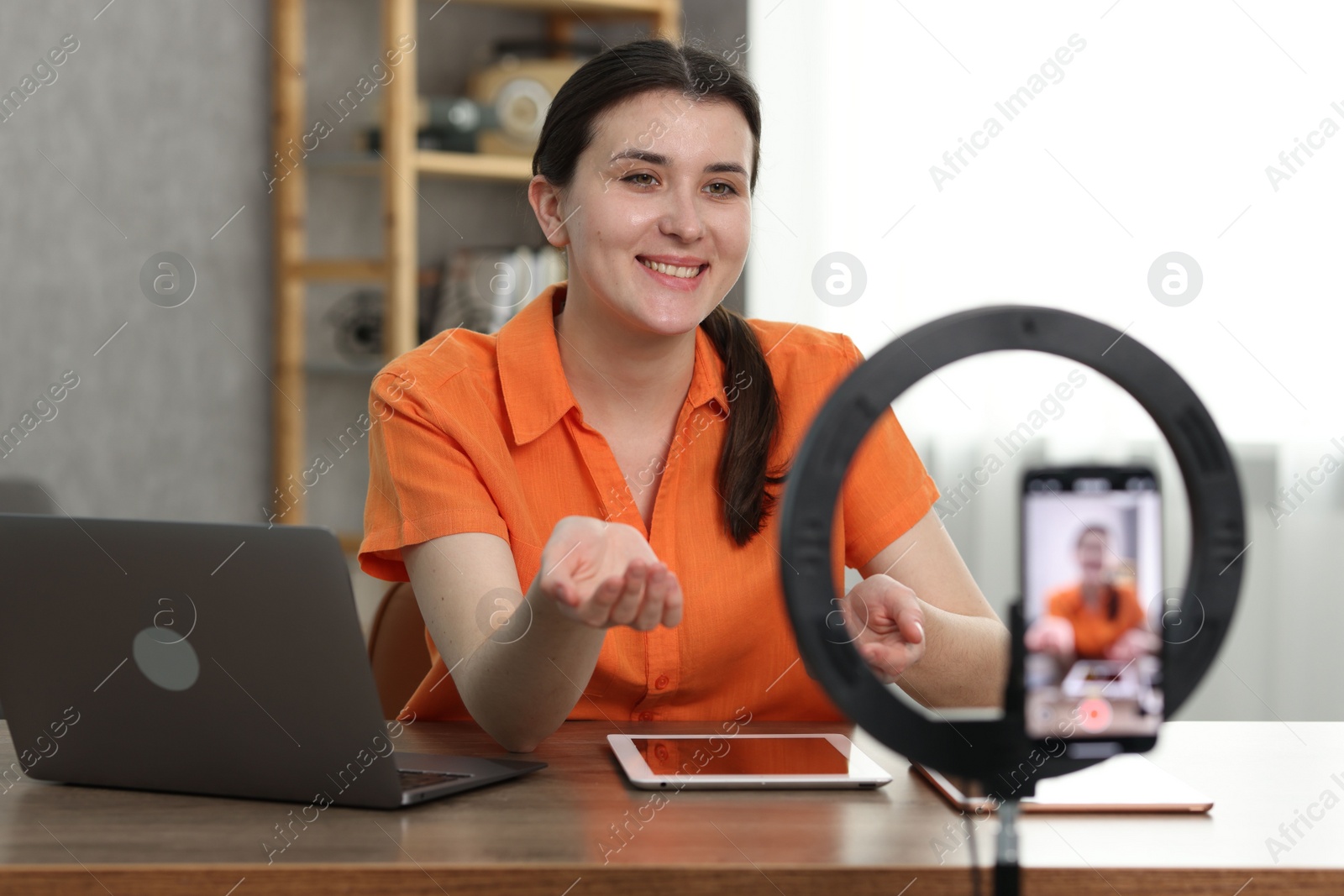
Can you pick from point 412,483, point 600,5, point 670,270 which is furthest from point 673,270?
point 600,5

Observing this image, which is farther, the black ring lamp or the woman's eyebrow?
Answer: the woman's eyebrow

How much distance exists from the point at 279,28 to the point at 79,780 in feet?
7.75

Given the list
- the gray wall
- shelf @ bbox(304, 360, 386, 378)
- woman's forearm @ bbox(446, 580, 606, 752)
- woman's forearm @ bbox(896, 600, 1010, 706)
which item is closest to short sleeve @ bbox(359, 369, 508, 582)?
woman's forearm @ bbox(446, 580, 606, 752)

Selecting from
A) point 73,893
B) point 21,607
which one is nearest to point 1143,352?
point 73,893

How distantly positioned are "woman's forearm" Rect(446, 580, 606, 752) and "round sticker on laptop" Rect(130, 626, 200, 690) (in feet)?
0.81

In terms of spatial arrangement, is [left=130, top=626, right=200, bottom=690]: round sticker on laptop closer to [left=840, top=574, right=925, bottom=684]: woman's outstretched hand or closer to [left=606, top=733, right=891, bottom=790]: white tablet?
[left=606, top=733, right=891, bottom=790]: white tablet

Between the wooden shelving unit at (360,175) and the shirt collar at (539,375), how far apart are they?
1403mm

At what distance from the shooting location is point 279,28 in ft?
9.46

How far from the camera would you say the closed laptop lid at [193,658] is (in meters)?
0.79

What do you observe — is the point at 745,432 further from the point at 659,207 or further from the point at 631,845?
the point at 631,845

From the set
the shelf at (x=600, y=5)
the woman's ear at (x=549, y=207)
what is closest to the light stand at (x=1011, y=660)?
the woman's ear at (x=549, y=207)

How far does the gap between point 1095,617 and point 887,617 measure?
0.44 m

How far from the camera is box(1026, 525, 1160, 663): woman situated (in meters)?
0.49

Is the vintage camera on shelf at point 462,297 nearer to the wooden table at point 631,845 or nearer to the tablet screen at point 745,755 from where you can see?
the tablet screen at point 745,755
